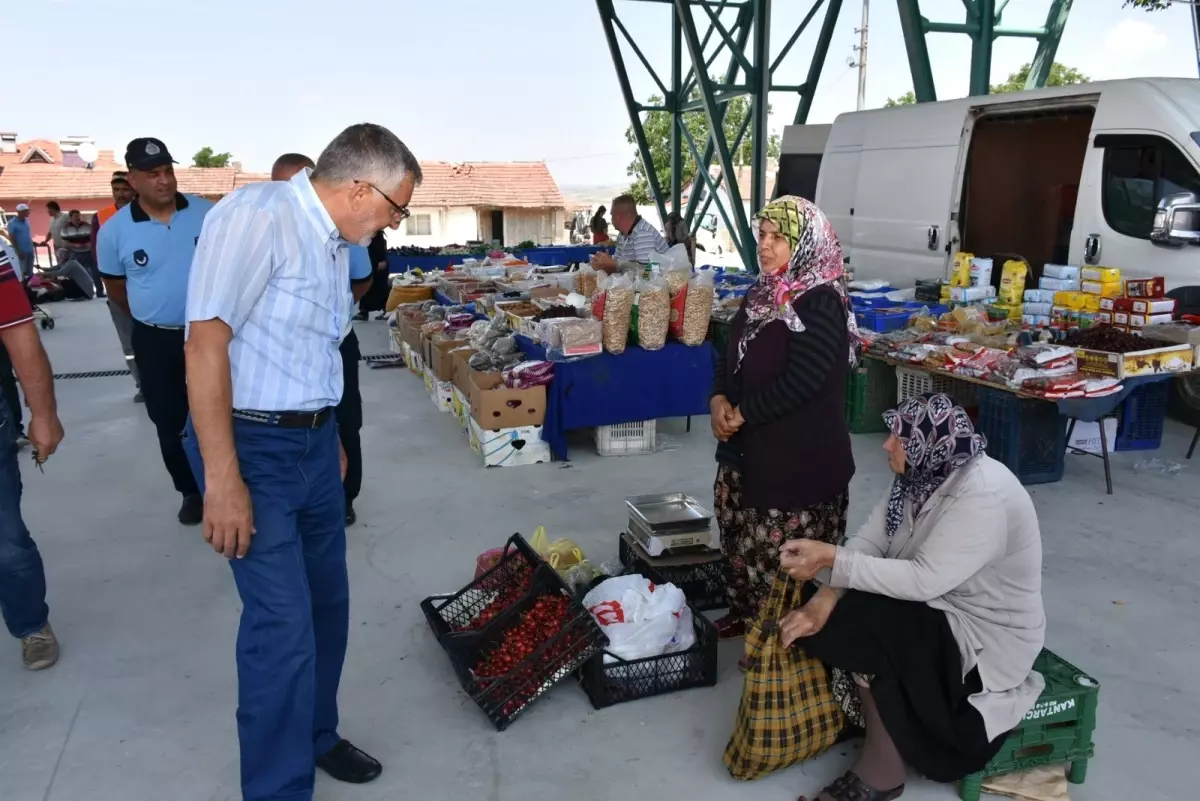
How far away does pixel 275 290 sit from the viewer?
1.93 m

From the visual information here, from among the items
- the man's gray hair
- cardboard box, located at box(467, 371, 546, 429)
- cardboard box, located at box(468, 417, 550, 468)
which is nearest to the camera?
the man's gray hair

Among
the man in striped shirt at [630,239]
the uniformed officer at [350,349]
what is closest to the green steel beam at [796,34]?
the man in striped shirt at [630,239]

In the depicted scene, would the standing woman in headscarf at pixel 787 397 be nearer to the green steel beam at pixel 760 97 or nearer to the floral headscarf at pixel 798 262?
the floral headscarf at pixel 798 262

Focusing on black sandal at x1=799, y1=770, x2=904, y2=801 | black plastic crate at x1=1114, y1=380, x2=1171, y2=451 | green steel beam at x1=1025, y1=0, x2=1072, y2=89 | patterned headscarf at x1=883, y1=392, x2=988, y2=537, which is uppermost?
green steel beam at x1=1025, y1=0, x2=1072, y2=89

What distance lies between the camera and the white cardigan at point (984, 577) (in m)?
2.19

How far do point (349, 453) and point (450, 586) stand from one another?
817mm

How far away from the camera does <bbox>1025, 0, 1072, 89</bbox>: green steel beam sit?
387 inches

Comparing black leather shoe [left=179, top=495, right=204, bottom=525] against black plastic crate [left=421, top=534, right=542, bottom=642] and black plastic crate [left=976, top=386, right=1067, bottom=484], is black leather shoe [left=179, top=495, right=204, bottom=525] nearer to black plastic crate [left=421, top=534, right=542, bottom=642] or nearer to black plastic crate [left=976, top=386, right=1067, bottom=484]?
black plastic crate [left=421, top=534, right=542, bottom=642]

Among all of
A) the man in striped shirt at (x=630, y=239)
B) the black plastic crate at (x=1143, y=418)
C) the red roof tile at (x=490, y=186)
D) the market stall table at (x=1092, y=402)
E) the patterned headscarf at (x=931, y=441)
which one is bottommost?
the black plastic crate at (x=1143, y=418)

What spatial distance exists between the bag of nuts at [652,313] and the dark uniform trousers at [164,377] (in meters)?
2.54

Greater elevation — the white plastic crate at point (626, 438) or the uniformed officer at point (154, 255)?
the uniformed officer at point (154, 255)

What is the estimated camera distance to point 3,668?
3119 millimetres

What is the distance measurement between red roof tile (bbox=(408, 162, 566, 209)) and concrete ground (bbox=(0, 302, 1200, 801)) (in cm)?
2712

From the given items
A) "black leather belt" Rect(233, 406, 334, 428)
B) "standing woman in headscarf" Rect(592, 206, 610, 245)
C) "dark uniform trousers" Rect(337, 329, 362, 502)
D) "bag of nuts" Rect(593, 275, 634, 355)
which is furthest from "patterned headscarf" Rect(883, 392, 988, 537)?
"standing woman in headscarf" Rect(592, 206, 610, 245)
